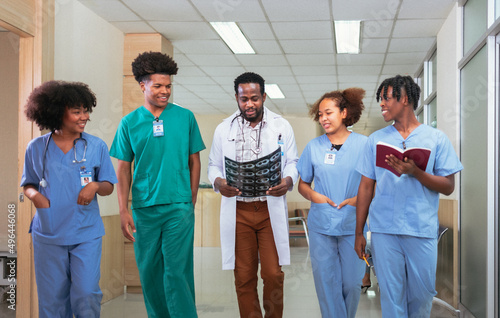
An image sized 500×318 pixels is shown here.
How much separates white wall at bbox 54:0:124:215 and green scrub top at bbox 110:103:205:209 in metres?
1.66

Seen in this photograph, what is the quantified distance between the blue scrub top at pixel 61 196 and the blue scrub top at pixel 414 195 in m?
1.50

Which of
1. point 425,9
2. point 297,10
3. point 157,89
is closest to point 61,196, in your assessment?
point 157,89

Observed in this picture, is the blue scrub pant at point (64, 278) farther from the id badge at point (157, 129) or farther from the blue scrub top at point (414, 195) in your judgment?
the blue scrub top at point (414, 195)

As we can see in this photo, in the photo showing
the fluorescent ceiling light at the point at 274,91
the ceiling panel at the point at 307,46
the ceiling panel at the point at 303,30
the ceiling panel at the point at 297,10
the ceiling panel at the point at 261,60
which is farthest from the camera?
the fluorescent ceiling light at the point at 274,91

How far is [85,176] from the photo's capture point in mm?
2795

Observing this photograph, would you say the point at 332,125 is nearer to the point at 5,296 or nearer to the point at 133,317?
the point at 133,317

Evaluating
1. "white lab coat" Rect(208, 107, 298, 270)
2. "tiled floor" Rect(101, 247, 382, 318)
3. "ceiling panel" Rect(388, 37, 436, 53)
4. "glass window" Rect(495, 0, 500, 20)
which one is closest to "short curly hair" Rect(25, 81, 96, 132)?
"white lab coat" Rect(208, 107, 298, 270)

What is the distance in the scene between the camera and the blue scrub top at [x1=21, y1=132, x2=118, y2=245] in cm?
271

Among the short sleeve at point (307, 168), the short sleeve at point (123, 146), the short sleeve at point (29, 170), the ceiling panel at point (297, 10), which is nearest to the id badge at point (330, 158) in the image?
the short sleeve at point (307, 168)

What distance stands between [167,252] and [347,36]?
437 cm

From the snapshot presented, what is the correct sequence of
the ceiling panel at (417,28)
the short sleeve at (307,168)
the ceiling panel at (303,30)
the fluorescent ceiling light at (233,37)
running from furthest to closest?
1. the fluorescent ceiling light at (233,37)
2. the ceiling panel at (303,30)
3. the ceiling panel at (417,28)
4. the short sleeve at (307,168)

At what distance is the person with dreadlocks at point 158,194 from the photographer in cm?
307

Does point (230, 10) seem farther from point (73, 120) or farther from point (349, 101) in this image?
point (73, 120)

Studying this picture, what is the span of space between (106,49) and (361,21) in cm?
284
